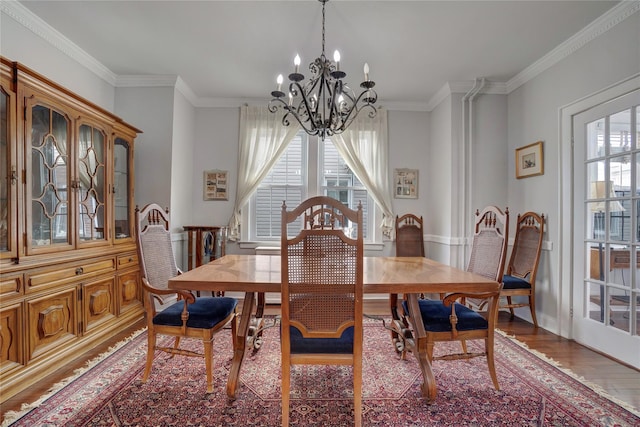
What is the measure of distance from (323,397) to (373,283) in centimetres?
81

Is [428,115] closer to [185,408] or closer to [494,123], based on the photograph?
[494,123]

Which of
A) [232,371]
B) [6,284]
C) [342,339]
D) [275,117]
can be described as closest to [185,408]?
[232,371]

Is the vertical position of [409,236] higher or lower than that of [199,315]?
higher

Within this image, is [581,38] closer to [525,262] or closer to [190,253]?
[525,262]

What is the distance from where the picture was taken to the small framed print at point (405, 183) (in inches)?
172

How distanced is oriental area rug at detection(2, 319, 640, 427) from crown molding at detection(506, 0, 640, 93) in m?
2.68

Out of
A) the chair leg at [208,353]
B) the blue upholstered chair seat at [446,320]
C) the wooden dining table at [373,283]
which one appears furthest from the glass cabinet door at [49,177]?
the blue upholstered chair seat at [446,320]

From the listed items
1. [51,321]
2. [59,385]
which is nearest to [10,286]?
[51,321]

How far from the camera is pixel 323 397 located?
193 centimetres

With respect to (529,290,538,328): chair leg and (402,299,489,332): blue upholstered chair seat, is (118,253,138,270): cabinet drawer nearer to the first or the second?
(402,299,489,332): blue upholstered chair seat

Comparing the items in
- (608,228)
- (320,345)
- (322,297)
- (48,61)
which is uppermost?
(48,61)

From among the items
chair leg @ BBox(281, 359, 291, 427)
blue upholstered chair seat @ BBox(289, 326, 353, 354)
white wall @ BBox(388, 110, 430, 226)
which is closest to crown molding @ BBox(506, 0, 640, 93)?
white wall @ BBox(388, 110, 430, 226)

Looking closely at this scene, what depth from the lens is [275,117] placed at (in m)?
4.27

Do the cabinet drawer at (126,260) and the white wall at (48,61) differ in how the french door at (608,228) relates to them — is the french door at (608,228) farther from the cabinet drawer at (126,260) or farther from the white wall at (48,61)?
the white wall at (48,61)
